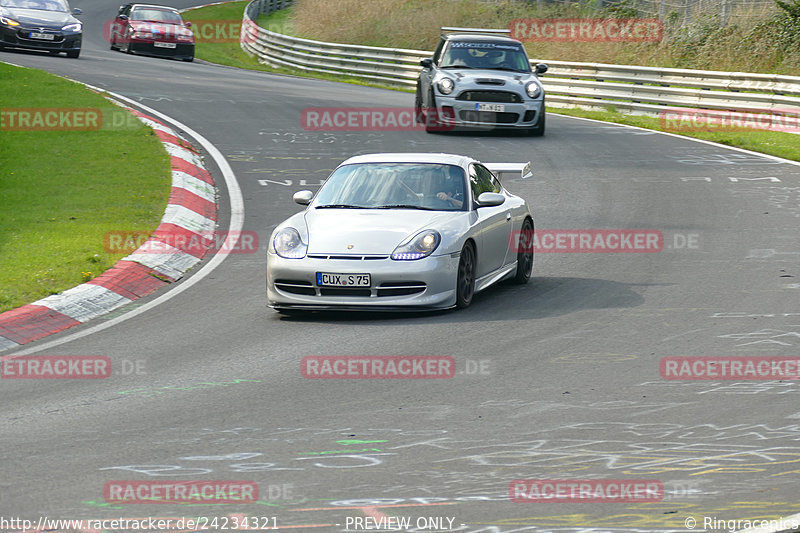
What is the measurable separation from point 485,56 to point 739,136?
518 cm

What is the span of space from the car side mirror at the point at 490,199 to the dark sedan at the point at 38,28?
2430cm

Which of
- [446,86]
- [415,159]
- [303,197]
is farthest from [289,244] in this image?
[446,86]

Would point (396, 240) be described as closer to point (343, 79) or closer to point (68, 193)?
point (68, 193)

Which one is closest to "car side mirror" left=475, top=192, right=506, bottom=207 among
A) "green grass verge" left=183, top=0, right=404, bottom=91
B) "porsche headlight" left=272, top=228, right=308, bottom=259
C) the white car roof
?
the white car roof

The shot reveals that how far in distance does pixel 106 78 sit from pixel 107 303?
60.0ft

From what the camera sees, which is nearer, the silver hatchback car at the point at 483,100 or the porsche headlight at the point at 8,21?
the silver hatchback car at the point at 483,100

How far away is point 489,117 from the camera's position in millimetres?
22844

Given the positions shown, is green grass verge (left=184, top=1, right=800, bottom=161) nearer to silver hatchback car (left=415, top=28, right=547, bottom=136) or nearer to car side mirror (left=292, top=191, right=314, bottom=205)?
silver hatchback car (left=415, top=28, right=547, bottom=136)

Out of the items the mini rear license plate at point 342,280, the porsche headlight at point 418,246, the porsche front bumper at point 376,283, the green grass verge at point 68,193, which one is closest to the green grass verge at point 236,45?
the green grass verge at point 68,193

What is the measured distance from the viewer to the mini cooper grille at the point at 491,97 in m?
22.7

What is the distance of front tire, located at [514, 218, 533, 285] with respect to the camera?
12.3 meters

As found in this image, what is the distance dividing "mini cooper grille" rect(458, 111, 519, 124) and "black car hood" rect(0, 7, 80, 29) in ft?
49.3

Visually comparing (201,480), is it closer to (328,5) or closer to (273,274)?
(273,274)

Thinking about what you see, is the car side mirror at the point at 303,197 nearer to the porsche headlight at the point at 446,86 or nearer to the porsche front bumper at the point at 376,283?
the porsche front bumper at the point at 376,283
